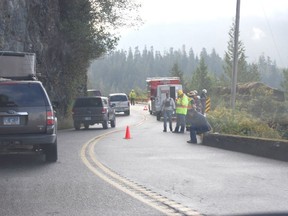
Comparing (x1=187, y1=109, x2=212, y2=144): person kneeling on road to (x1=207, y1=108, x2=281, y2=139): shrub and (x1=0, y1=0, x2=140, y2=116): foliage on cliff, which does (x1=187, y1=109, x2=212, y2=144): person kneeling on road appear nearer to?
(x1=207, y1=108, x2=281, y2=139): shrub

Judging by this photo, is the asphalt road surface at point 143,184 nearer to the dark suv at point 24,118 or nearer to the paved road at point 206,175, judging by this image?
the paved road at point 206,175

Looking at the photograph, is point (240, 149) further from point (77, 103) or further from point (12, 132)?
point (77, 103)

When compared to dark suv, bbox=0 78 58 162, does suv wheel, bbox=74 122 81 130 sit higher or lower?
lower

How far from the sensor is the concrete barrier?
1323cm

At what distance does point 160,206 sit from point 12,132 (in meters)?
5.45

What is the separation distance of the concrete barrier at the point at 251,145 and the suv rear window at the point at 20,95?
5809 mm

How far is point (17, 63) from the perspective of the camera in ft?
58.5

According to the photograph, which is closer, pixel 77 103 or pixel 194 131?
pixel 194 131

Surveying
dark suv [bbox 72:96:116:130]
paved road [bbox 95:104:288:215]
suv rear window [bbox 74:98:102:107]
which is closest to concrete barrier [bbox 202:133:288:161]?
paved road [bbox 95:104:288:215]

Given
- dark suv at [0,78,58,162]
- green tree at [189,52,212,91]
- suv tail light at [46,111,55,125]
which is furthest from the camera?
green tree at [189,52,212,91]

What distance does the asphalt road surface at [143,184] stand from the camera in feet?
24.3

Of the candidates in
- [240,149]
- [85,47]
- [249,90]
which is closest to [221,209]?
[240,149]

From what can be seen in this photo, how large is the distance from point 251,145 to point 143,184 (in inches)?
234

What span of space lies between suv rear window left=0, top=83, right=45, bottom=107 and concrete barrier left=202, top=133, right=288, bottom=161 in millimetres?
5809
